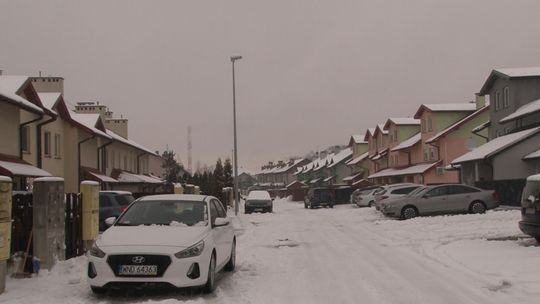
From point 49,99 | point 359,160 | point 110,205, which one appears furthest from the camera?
point 359,160

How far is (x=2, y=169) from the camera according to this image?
1744cm

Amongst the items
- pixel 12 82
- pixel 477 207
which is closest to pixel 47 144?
pixel 12 82

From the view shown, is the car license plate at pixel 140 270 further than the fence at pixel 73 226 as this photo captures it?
No

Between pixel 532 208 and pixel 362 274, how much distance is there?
4850mm

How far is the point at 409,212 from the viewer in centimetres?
2581

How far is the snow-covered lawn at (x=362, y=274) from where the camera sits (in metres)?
8.48

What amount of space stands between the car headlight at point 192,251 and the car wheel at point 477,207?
1934 cm

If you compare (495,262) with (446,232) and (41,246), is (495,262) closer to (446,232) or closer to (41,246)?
(446,232)

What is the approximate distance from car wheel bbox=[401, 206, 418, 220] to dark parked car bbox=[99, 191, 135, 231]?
12.1m

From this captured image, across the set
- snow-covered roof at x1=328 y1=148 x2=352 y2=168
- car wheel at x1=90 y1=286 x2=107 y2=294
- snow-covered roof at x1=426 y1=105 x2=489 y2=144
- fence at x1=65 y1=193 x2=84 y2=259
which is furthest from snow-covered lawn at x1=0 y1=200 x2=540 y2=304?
snow-covered roof at x1=328 y1=148 x2=352 y2=168

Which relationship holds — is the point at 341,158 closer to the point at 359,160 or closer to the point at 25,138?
the point at 359,160

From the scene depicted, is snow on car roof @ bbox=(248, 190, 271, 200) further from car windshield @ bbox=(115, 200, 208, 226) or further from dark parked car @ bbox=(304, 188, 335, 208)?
car windshield @ bbox=(115, 200, 208, 226)

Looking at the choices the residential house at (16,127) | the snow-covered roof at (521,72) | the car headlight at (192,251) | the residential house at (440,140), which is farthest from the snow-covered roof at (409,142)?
the car headlight at (192,251)

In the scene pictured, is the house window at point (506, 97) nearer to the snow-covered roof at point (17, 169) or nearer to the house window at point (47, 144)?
the house window at point (47, 144)
